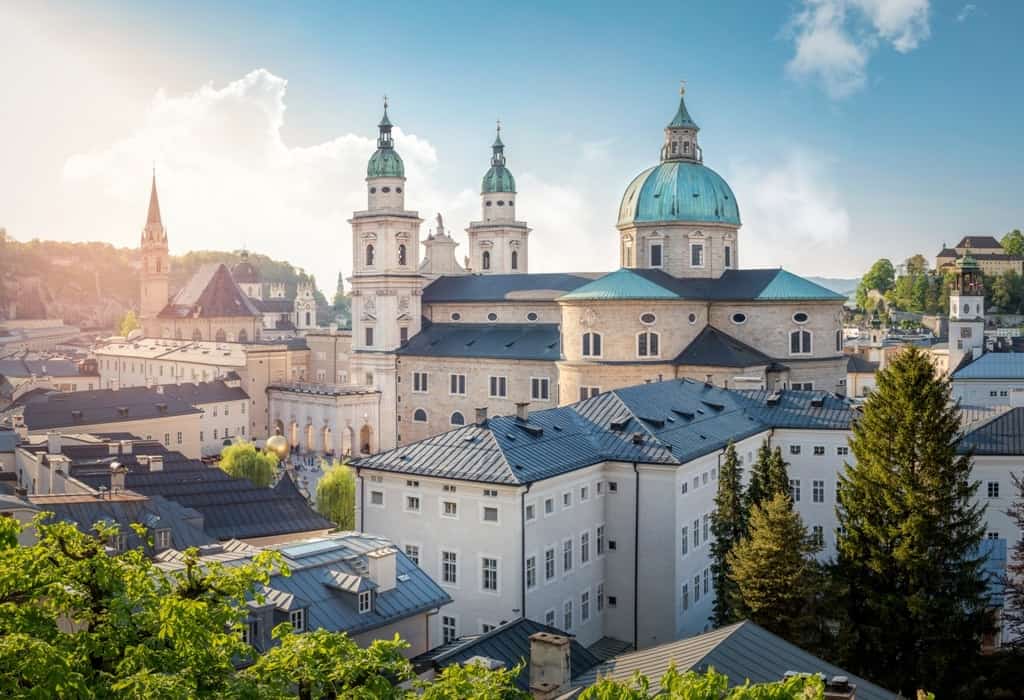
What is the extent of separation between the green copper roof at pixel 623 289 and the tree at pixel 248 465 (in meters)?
18.2

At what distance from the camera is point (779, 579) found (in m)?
23.8

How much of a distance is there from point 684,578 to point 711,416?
8529 millimetres

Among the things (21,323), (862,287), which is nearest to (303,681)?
(862,287)

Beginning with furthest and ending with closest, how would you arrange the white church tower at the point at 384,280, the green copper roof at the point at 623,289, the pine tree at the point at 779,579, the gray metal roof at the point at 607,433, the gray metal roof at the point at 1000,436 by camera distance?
1. the white church tower at the point at 384,280
2. the green copper roof at the point at 623,289
3. the gray metal roof at the point at 1000,436
4. the gray metal roof at the point at 607,433
5. the pine tree at the point at 779,579

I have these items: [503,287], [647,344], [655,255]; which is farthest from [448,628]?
[503,287]

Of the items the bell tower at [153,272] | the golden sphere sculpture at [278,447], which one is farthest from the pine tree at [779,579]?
the bell tower at [153,272]

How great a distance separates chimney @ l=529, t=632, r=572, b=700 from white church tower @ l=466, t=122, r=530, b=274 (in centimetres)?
6489

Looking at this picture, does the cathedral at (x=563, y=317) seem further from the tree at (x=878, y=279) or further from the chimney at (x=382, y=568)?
the tree at (x=878, y=279)

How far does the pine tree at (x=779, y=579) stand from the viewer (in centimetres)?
2373

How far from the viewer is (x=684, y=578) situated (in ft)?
101

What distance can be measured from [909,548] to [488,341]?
1703 inches

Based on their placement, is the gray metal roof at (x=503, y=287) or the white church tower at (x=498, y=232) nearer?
the gray metal roof at (x=503, y=287)

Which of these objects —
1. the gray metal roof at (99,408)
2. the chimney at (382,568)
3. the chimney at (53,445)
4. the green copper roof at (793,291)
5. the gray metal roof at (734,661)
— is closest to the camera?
the gray metal roof at (734,661)

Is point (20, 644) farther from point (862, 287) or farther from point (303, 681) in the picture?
point (862, 287)
